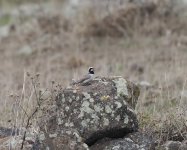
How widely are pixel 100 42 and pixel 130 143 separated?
9.03m

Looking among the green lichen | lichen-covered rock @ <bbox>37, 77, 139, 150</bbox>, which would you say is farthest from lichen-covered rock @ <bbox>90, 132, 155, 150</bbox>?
the green lichen

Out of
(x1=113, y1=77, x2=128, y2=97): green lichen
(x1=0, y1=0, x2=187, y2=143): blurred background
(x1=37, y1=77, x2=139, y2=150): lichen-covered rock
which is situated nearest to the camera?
(x1=37, y1=77, x2=139, y2=150): lichen-covered rock

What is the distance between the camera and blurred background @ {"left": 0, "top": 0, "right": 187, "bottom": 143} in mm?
11578

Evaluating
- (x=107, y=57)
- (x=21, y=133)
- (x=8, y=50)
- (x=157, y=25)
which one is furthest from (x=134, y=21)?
(x=21, y=133)

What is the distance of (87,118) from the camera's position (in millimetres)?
5477

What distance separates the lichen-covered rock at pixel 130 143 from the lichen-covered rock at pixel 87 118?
62 mm

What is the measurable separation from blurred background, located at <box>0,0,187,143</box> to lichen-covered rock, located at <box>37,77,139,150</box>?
4.42 meters

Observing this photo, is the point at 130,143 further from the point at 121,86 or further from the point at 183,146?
the point at 121,86

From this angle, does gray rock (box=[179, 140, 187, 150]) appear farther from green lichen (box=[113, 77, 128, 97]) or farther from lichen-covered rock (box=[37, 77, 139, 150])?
green lichen (box=[113, 77, 128, 97])

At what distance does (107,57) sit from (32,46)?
8.19 feet

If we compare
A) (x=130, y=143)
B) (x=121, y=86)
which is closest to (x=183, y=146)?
(x=130, y=143)

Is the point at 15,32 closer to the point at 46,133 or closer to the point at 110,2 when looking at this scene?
the point at 110,2

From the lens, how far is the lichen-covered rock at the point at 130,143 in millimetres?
5477

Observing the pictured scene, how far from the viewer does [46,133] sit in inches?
213
